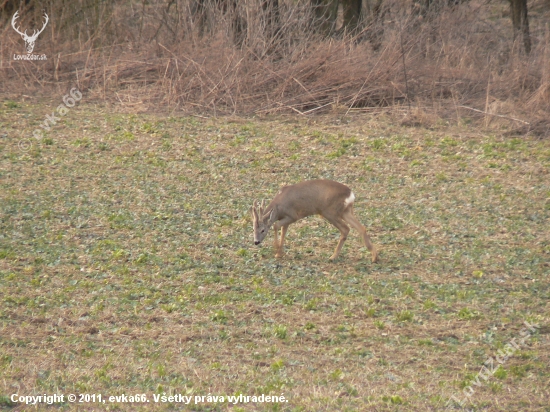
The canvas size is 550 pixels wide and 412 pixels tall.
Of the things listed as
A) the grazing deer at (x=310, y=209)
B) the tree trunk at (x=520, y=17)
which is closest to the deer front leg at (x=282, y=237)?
the grazing deer at (x=310, y=209)

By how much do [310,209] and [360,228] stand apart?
578 mm

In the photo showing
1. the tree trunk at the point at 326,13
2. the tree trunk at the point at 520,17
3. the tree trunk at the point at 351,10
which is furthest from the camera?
the tree trunk at the point at 520,17

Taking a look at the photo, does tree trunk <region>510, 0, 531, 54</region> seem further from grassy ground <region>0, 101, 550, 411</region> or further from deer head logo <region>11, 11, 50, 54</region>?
deer head logo <region>11, 11, 50, 54</region>

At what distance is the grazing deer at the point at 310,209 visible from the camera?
357 inches

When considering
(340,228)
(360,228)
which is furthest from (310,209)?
(360,228)

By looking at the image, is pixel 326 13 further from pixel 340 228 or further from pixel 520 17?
pixel 340 228

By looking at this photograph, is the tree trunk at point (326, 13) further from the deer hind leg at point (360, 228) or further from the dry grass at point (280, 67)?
the deer hind leg at point (360, 228)

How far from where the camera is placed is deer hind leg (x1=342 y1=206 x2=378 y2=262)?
9039 millimetres

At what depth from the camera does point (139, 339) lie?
6.82m

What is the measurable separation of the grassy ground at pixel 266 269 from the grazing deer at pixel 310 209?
0.88ft

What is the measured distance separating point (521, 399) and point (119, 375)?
282 centimetres

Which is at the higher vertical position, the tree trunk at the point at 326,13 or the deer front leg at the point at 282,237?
the tree trunk at the point at 326,13

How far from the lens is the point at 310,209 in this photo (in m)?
9.11

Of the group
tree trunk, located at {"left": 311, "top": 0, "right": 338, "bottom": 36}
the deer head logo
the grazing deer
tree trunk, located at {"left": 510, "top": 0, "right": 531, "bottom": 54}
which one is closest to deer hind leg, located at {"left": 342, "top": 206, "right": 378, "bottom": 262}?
the grazing deer
